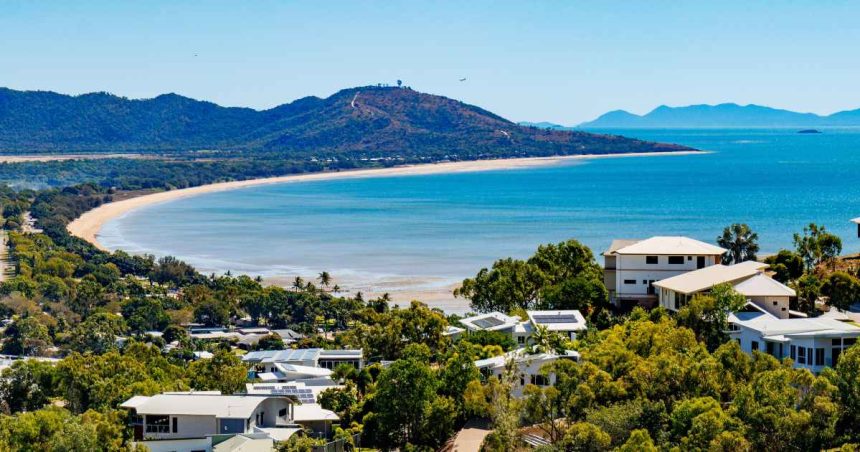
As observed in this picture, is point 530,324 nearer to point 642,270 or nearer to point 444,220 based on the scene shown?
point 642,270

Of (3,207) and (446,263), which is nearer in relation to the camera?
(446,263)

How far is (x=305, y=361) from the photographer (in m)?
44.6

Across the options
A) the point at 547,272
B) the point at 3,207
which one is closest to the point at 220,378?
the point at 547,272

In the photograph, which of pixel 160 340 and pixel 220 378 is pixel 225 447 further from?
pixel 160 340

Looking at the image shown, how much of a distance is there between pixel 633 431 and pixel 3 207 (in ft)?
413

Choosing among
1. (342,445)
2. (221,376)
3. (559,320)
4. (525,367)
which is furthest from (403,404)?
(559,320)

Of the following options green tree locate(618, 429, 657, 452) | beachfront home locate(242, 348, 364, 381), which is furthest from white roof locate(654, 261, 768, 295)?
green tree locate(618, 429, 657, 452)

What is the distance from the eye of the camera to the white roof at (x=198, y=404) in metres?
31.1

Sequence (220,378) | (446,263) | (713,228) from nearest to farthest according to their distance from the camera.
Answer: (220,378), (446,263), (713,228)

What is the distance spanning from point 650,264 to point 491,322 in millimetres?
6361

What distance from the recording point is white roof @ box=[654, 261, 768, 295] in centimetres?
3988

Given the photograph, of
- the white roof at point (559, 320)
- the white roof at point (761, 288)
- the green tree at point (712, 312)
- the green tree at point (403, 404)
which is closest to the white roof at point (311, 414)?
the green tree at point (403, 404)

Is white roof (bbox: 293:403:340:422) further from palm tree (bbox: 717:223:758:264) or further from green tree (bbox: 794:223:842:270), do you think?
palm tree (bbox: 717:223:758:264)

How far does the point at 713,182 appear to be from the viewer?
177 meters
